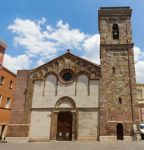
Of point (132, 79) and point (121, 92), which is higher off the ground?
point (132, 79)

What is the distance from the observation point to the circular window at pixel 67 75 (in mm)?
25314

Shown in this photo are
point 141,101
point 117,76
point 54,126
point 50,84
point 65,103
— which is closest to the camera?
point 54,126

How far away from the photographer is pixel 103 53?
26.0m

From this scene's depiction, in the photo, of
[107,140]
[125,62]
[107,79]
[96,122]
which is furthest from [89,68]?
[107,140]

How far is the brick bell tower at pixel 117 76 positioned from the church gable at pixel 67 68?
130cm

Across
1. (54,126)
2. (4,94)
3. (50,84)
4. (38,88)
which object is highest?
(50,84)

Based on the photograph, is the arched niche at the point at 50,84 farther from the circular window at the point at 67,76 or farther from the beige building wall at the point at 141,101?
the beige building wall at the point at 141,101

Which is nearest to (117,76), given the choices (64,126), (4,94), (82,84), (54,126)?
(82,84)

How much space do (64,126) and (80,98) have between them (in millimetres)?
3587

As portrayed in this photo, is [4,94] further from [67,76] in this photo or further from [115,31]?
[115,31]

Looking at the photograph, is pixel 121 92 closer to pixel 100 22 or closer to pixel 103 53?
pixel 103 53

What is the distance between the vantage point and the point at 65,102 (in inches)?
962

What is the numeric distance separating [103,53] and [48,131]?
36.6ft

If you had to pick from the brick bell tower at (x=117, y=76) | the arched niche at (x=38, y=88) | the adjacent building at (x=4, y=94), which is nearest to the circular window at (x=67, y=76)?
the arched niche at (x=38, y=88)
